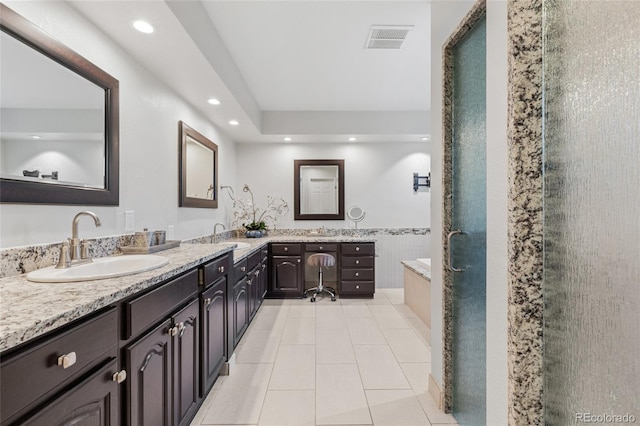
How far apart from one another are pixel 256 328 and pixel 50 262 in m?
2.03

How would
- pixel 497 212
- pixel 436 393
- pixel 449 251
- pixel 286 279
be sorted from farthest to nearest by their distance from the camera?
pixel 286 279
pixel 436 393
pixel 449 251
pixel 497 212

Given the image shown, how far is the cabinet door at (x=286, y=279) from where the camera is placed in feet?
13.5

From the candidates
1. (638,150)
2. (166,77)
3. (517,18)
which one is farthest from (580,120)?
(166,77)

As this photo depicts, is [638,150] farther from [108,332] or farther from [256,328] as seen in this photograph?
[256,328]

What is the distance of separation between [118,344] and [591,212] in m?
1.55

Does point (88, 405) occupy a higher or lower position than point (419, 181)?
lower

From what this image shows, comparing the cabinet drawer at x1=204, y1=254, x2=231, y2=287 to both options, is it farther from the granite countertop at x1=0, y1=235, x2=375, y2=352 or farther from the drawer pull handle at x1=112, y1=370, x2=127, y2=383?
the drawer pull handle at x1=112, y1=370, x2=127, y2=383

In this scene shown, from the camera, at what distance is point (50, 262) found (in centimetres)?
146

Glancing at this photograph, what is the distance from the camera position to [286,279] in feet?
13.5

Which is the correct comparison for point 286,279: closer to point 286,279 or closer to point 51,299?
point 286,279

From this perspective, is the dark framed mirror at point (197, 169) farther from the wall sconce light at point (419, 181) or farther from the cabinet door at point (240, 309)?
the wall sconce light at point (419, 181)

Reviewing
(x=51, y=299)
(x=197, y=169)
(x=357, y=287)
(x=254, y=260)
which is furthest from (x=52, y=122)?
(x=357, y=287)

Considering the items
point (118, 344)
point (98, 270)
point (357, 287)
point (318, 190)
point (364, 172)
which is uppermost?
point (364, 172)

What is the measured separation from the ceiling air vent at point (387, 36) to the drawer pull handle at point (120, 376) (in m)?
2.66
